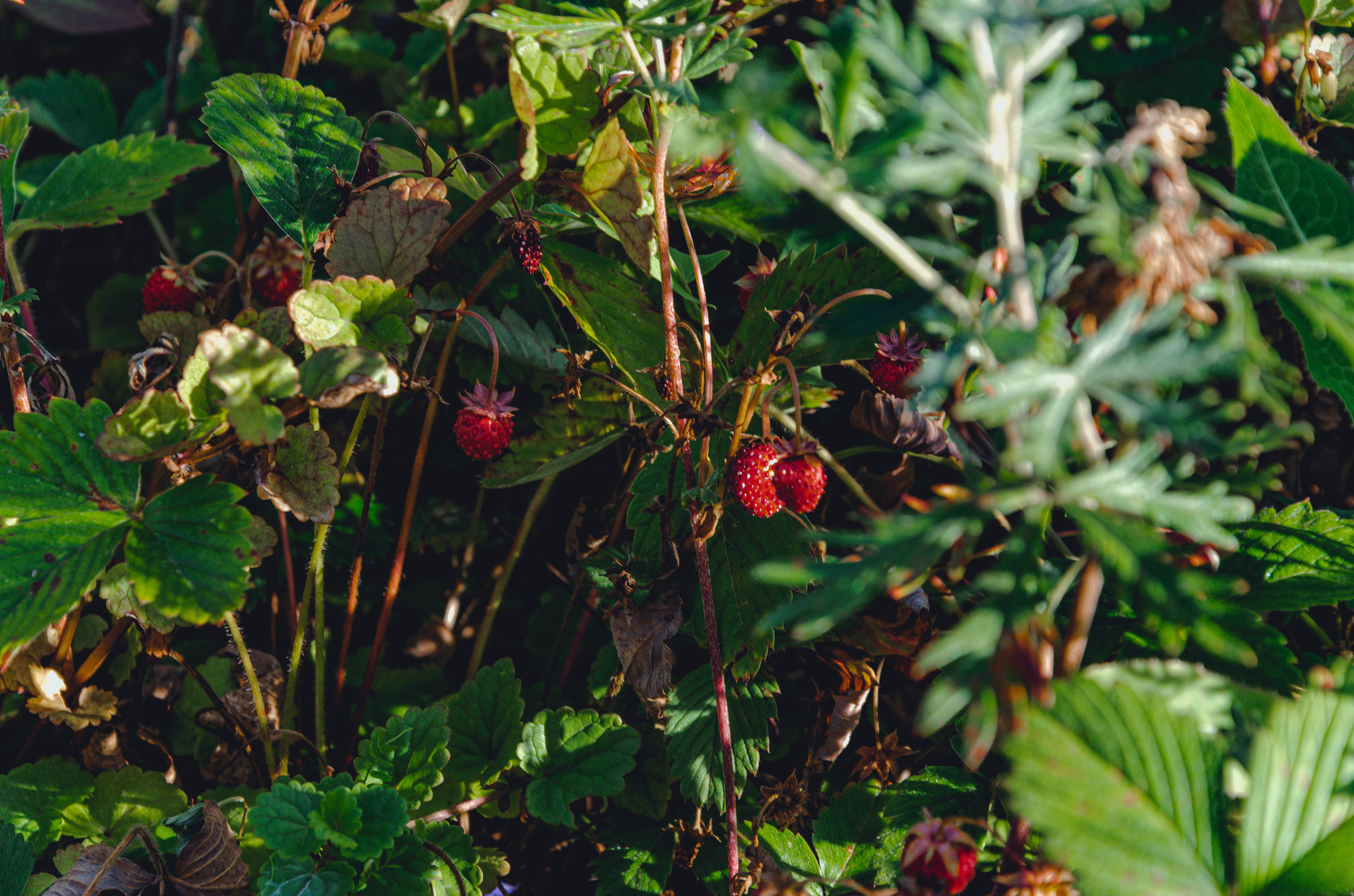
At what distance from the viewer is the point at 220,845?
1200mm

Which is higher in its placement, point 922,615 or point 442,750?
point 922,615

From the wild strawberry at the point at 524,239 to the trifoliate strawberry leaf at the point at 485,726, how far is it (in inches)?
25.3

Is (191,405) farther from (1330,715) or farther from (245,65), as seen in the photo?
(245,65)

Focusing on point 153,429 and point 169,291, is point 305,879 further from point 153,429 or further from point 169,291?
point 169,291

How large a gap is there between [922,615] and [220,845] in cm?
106

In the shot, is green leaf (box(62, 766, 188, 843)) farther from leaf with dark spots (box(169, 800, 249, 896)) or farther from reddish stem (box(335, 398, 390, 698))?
reddish stem (box(335, 398, 390, 698))

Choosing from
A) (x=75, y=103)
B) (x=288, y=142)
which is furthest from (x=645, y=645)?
(x=75, y=103)

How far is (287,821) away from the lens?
1081mm

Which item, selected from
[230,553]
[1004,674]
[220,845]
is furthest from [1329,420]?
[220,845]

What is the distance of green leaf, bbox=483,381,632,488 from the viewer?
1437 millimetres

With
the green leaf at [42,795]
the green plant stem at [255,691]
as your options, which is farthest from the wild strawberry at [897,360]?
the green leaf at [42,795]

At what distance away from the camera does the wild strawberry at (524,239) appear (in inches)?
48.8

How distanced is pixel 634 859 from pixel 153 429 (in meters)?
0.91

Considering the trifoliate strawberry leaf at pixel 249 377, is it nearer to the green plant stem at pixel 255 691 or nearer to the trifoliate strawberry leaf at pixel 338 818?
the green plant stem at pixel 255 691
